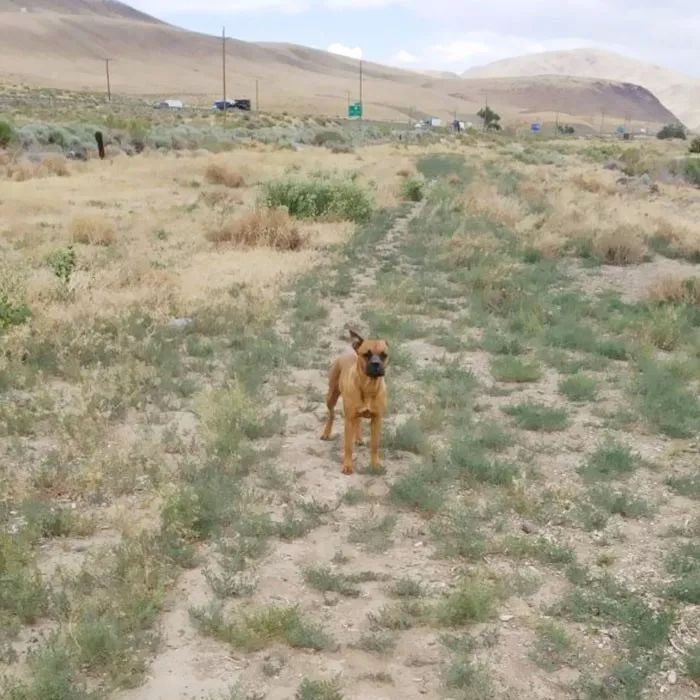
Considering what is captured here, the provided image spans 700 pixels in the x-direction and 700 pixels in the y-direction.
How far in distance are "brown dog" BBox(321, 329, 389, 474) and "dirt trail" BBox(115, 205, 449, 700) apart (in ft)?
0.82

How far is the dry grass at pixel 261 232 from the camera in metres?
15.5

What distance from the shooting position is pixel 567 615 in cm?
486

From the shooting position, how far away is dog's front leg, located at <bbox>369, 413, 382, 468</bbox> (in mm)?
6518

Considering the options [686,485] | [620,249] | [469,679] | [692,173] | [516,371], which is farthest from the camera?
[692,173]

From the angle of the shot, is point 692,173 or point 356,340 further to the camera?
point 692,173

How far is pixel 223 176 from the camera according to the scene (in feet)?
82.2

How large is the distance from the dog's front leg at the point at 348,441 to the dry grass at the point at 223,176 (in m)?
18.8

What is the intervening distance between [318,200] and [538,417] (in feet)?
39.9

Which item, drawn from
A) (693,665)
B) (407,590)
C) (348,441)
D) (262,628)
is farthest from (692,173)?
(262,628)

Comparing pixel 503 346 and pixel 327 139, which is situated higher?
pixel 327 139

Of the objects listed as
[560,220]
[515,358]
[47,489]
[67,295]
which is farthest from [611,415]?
[560,220]

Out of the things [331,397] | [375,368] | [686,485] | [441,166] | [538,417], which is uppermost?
[441,166]

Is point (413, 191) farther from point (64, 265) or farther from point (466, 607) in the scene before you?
point (466, 607)

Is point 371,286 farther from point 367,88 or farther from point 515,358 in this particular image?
point 367,88
